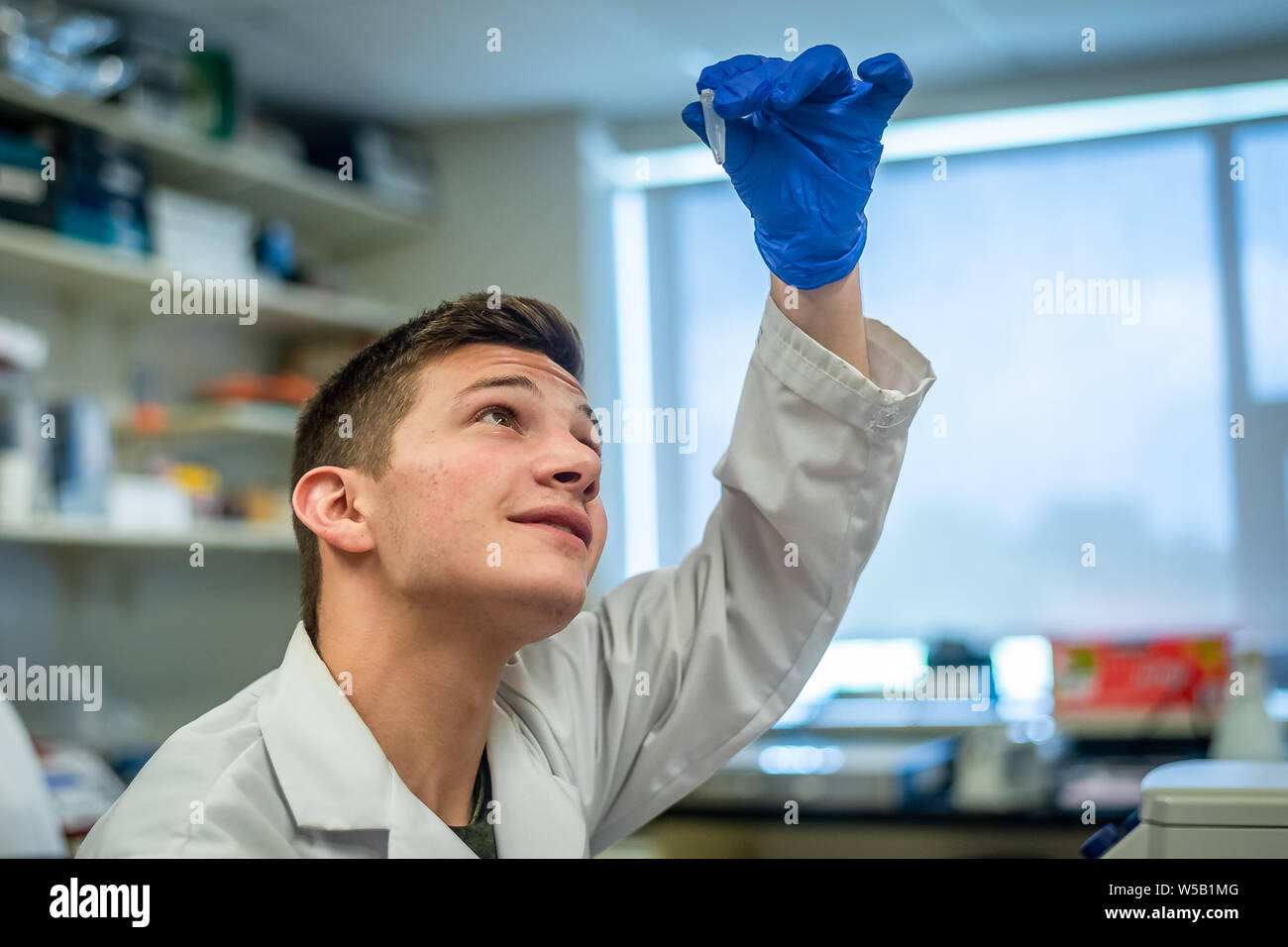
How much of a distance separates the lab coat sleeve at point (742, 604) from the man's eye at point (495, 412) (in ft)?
0.60

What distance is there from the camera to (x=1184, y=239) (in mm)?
1884

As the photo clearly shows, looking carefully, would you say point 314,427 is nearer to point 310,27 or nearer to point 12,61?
point 310,27

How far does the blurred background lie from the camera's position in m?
0.99

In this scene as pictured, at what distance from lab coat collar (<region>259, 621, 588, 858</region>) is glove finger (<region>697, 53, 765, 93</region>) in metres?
0.48

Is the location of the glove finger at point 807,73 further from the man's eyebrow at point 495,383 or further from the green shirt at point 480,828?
the green shirt at point 480,828

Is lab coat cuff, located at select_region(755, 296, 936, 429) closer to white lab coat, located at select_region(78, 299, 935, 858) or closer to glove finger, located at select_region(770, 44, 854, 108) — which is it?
white lab coat, located at select_region(78, 299, 935, 858)

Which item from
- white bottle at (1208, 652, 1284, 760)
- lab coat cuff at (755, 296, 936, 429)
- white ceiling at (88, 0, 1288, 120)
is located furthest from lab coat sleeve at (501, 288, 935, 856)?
white bottle at (1208, 652, 1284, 760)

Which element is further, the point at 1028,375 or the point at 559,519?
the point at 1028,375

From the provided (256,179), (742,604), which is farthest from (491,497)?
(256,179)

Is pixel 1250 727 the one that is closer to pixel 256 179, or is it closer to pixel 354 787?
pixel 354 787

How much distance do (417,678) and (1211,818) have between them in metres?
0.53

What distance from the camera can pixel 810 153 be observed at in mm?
763
